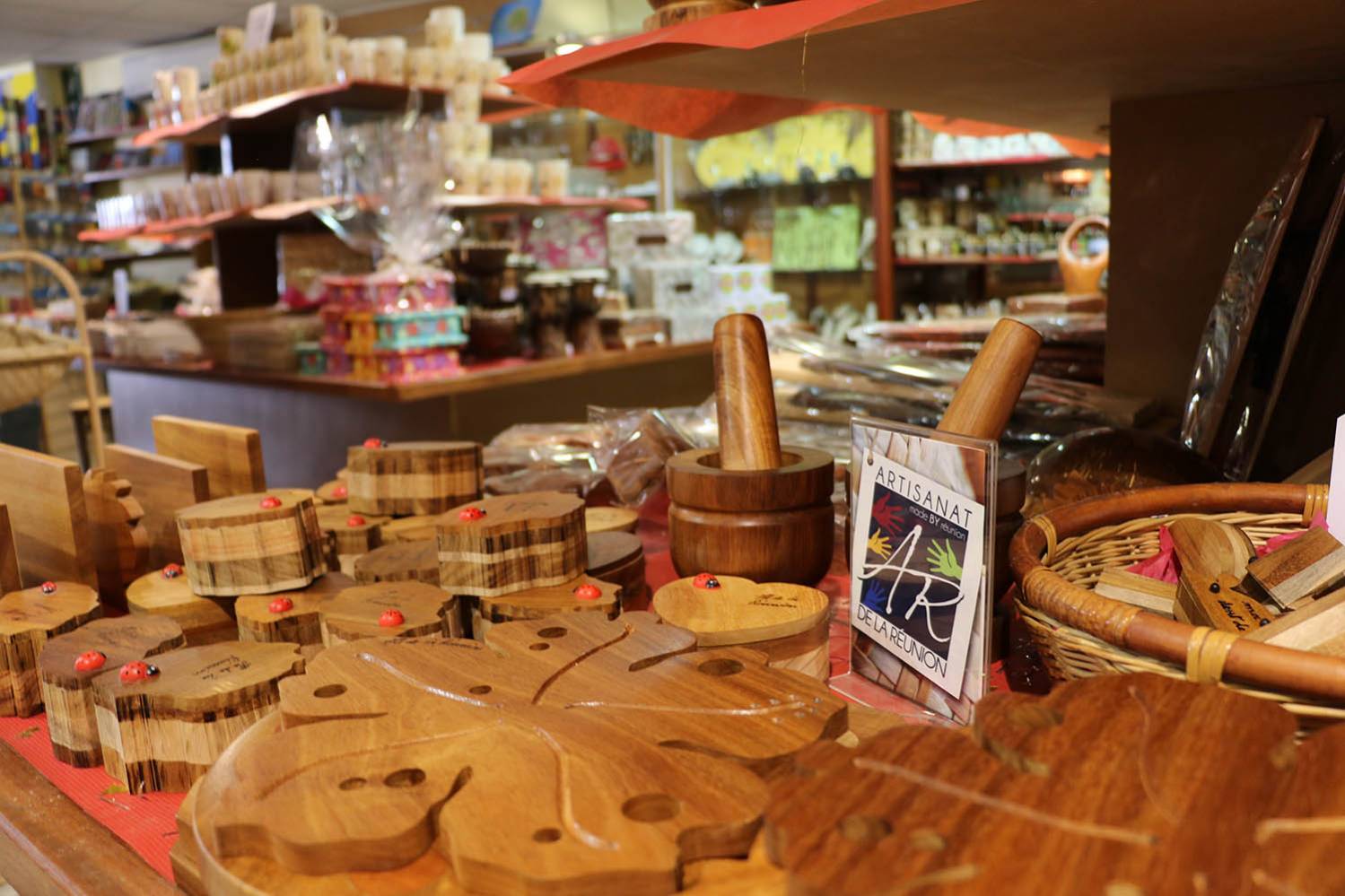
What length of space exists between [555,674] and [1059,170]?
15.7ft

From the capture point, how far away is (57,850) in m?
0.71

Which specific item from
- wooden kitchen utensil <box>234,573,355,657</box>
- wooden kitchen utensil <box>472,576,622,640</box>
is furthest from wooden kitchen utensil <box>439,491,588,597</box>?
wooden kitchen utensil <box>234,573,355,657</box>

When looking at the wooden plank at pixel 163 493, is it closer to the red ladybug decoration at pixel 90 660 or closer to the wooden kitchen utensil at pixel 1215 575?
the red ladybug decoration at pixel 90 660

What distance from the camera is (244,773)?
1.92 ft

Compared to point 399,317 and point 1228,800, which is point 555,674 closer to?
point 1228,800

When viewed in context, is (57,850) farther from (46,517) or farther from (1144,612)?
(1144,612)

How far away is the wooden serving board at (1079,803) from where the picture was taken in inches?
16.2

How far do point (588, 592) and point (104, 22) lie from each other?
8.11 m

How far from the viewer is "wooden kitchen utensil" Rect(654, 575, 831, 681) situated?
2.56 feet

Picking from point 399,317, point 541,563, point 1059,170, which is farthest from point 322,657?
point 1059,170

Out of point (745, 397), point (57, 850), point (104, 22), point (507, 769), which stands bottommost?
point (57, 850)

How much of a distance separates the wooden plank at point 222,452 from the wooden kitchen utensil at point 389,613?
36cm

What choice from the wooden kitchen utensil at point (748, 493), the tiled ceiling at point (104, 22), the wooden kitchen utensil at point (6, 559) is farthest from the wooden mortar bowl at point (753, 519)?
the tiled ceiling at point (104, 22)

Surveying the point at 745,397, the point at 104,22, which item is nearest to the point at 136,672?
the point at 745,397
